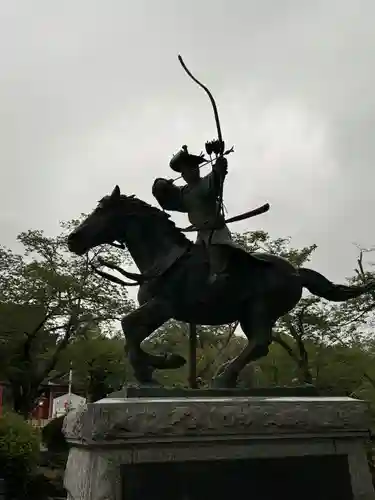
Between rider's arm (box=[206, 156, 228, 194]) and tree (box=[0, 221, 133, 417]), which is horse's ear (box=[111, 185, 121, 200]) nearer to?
rider's arm (box=[206, 156, 228, 194])

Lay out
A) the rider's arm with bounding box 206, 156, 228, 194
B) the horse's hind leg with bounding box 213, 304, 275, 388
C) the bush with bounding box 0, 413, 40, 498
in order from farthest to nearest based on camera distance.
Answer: the bush with bounding box 0, 413, 40, 498, the rider's arm with bounding box 206, 156, 228, 194, the horse's hind leg with bounding box 213, 304, 275, 388

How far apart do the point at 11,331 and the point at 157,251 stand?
15960mm

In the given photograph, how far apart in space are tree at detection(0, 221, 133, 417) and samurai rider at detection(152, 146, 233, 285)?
15.2 m

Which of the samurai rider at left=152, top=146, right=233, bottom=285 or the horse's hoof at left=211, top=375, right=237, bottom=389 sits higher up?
the samurai rider at left=152, top=146, right=233, bottom=285

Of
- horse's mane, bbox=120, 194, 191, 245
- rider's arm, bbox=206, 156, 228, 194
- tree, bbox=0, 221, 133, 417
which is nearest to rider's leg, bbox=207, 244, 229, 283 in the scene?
horse's mane, bbox=120, 194, 191, 245

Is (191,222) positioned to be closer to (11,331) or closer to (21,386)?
(11,331)

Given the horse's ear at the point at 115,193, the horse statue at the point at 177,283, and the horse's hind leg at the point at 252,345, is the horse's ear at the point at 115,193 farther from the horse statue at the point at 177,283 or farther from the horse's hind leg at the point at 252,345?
the horse's hind leg at the point at 252,345

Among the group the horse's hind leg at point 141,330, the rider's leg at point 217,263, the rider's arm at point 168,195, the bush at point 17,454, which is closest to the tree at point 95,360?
the bush at point 17,454

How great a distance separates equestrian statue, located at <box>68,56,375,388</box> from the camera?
5238 millimetres

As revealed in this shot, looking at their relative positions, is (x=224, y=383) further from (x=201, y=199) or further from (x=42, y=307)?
(x=42, y=307)

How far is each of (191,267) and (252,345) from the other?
37.0 inches

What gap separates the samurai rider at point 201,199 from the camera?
17.7 feet

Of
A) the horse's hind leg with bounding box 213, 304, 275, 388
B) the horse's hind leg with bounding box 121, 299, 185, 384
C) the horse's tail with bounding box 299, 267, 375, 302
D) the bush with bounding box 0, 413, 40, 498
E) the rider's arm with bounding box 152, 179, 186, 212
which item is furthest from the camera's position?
the bush with bounding box 0, 413, 40, 498

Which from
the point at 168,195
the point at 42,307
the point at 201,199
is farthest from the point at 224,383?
the point at 42,307
